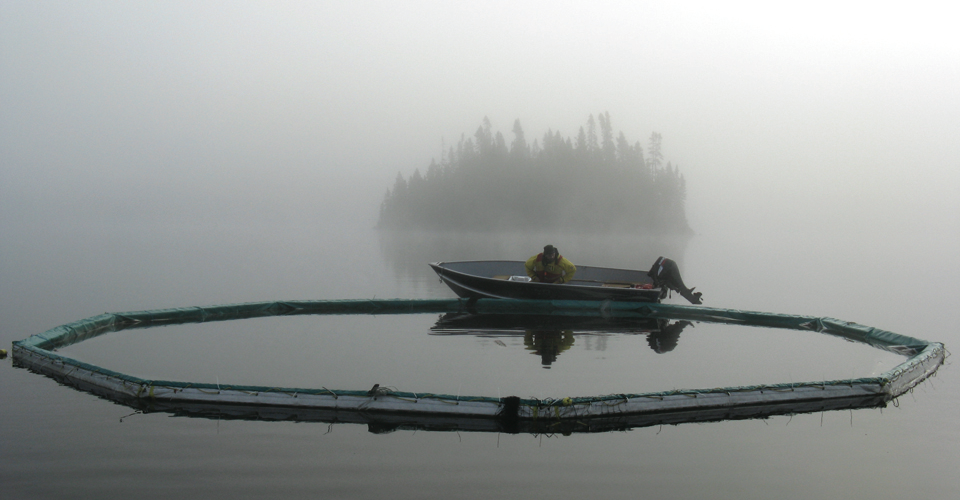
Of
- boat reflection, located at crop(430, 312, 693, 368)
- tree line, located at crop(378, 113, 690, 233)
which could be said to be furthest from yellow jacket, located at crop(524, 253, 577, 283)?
tree line, located at crop(378, 113, 690, 233)

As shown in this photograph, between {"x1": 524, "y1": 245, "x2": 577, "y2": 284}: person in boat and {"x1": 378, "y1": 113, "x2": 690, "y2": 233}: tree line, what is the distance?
14588cm

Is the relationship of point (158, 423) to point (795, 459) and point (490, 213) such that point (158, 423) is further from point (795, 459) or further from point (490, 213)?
point (490, 213)

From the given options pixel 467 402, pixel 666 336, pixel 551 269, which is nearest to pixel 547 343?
pixel 666 336

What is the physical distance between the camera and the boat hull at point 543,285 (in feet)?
65.0

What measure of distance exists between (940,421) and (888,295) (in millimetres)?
27689

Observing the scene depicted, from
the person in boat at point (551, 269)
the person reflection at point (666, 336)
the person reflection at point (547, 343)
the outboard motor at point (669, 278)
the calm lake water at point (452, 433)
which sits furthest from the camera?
the outboard motor at point (669, 278)

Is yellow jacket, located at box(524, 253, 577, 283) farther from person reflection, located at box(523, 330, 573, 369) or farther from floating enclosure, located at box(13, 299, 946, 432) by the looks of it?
floating enclosure, located at box(13, 299, 946, 432)

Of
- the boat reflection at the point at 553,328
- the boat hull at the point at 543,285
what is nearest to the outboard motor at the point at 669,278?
the boat hull at the point at 543,285

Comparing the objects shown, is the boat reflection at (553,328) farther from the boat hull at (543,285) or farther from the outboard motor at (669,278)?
the outboard motor at (669,278)

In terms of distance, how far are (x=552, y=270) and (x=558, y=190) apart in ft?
500

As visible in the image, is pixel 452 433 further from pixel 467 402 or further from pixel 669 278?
pixel 669 278

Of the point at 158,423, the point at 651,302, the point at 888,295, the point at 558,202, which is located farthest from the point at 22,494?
the point at 558,202

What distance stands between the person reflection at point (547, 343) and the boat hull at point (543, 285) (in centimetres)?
232

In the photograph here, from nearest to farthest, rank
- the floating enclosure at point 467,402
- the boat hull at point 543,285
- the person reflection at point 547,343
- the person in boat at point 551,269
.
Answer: the floating enclosure at point 467,402, the person reflection at point 547,343, the boat hull at point 543,285, the person in boat at point 551,269
